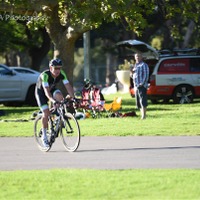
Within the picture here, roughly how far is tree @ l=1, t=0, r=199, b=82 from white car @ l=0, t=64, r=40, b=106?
17.3ft

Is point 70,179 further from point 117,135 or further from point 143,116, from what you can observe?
point 143,116

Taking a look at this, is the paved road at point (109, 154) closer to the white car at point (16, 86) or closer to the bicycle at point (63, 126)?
the bicycle at point (63, 126)

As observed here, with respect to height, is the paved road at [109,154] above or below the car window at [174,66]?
below

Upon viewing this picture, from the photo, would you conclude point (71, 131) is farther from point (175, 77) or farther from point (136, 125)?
point (175, 77)

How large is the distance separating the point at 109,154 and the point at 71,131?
0.88 m

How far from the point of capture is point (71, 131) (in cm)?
1467

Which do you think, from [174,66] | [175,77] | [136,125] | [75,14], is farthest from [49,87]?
[174,66]

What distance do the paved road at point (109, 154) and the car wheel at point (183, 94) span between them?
12405 mm

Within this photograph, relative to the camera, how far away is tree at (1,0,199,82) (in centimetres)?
2277

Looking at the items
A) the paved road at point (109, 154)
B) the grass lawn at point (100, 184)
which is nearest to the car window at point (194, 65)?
the paved road at point (109, 154)

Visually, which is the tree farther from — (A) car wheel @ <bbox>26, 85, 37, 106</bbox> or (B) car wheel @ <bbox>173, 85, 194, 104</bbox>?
(A) car wheel @ <bbox>26, 85, 37, 106</bbox>

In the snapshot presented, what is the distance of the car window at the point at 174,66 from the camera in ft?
96.1

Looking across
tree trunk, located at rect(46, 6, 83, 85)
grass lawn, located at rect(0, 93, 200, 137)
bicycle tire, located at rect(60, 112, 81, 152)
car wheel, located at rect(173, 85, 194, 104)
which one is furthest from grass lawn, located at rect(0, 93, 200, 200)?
car wheel, located at rect(173, 85, 194, 104)

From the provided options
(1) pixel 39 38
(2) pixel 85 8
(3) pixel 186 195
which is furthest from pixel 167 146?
(1) pixel 39 38
